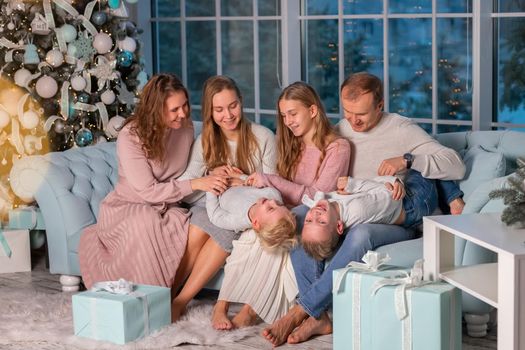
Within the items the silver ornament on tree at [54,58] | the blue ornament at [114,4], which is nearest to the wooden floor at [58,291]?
the silver ornament on tree at [54,58]

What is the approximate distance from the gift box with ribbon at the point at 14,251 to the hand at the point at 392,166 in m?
2.02

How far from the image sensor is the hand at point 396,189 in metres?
4.00

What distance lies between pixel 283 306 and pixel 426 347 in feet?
3.07

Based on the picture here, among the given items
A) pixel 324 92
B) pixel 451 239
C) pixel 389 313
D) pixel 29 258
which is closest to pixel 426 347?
pixel 389 313

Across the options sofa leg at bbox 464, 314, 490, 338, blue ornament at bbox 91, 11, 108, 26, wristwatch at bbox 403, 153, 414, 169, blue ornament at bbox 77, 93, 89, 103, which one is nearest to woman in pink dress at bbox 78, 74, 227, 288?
wristwatch at bbox 403, 153, 414, 169

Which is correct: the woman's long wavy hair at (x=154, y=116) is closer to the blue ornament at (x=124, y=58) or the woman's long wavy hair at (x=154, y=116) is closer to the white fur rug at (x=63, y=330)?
the white fur rug at (x=63, y=330)

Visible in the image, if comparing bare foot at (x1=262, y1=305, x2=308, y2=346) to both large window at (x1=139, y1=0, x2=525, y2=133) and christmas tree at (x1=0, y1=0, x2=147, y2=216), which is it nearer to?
large window at (x1=139, y1=0, x2=525, y2=133)

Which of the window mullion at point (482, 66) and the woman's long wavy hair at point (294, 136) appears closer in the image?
the woman's long wavy hair at point (294, 136)

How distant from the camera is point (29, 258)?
17.5 ft

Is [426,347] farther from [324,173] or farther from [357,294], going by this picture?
[324,173]

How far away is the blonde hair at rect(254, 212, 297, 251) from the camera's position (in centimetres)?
394

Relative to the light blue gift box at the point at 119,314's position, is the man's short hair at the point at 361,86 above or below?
above

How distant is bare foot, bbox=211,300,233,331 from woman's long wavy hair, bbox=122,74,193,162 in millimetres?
685

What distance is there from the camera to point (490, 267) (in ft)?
11.5
